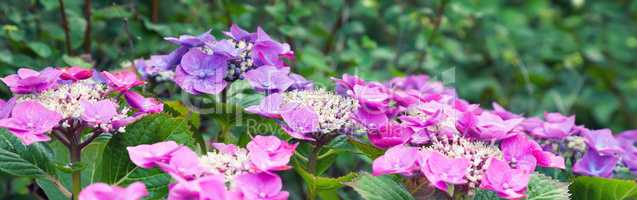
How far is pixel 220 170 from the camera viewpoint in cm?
104

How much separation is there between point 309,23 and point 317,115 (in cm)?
147

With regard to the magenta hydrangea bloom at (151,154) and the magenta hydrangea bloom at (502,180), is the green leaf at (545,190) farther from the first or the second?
the magenta hydrangea bloom at (151,154)

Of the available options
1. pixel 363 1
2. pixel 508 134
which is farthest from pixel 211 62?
pixel 363 1

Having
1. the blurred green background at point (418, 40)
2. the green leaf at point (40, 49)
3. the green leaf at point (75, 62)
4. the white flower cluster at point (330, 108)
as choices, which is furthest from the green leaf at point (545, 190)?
the green leaf at point (40, 49)

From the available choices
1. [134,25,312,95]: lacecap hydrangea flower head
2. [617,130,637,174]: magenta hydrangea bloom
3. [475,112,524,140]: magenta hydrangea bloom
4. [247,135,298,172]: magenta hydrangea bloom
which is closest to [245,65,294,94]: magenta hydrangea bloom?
[134,25,312,95]: lacecap hydrangea flower head

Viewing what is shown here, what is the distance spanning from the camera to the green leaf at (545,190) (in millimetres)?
1172

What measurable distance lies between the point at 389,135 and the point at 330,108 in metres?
0.10

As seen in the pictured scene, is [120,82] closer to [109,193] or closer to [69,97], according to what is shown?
[69,97]

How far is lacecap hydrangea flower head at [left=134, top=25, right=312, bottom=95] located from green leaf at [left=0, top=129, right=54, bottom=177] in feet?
0.78

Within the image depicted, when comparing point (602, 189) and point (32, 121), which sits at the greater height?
point (32, 121)

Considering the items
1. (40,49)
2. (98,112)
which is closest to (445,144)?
(98,112)

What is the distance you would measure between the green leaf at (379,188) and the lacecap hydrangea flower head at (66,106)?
13.1 inches

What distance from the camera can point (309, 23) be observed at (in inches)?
104

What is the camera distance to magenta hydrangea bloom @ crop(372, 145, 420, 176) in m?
1.08
